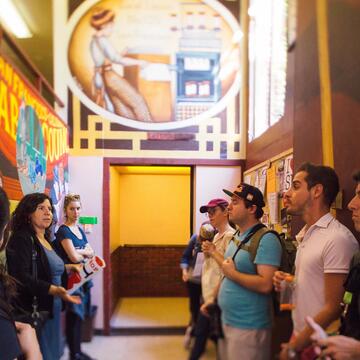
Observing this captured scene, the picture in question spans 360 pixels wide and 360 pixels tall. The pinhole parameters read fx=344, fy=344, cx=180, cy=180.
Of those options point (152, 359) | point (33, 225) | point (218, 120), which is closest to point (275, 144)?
point (218, 120)

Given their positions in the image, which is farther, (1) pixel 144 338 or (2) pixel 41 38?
(2) pixel 41 38

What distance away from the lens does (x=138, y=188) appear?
4246mm

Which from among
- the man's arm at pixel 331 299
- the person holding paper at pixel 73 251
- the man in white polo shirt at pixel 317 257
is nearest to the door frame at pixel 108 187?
the person holding paper at pixel 73 251

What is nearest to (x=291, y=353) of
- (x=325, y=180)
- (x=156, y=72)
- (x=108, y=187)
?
(x=325, y=180)

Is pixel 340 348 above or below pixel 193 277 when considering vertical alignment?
above

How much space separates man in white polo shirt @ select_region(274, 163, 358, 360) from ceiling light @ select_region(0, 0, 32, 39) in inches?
109

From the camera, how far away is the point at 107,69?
3172 mm

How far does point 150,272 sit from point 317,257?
3.44 meters

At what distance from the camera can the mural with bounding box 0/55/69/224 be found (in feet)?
5.47

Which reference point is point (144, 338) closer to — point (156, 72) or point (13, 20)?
point (156, 72)

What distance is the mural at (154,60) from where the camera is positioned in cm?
317

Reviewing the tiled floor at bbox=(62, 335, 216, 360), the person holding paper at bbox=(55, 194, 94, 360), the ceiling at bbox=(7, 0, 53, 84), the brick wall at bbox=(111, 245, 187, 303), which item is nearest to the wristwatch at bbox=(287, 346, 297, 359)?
the person holding paper at bbox=(55, 194, 94, 360)

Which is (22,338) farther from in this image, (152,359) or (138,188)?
(138,188)

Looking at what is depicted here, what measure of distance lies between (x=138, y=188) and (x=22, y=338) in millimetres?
3112
